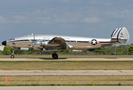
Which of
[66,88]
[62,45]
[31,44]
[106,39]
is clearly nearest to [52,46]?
[62,45]

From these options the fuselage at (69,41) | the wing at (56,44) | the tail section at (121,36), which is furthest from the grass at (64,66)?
the tail section at (121,36)

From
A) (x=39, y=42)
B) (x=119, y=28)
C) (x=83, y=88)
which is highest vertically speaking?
(x=119, y=28)

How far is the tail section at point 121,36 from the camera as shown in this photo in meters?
34.6

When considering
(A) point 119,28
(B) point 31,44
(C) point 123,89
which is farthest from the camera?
(A) point 119,28

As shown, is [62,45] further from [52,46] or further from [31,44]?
[31,44]

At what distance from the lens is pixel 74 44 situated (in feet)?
110

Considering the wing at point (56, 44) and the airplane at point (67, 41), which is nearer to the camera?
the wing at point (56, 44)

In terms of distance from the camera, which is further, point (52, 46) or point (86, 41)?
point (86, 41)

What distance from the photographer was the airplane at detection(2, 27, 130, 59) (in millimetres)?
31803

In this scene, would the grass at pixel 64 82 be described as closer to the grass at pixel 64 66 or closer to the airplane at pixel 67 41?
the grass at pixel 64 66

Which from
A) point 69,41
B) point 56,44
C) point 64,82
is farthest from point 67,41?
point 64,82

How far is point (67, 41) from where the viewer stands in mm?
33562

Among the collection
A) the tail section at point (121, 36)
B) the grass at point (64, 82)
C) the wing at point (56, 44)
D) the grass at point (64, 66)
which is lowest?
the grass at point (64, 66)

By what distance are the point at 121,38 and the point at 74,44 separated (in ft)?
31.8
